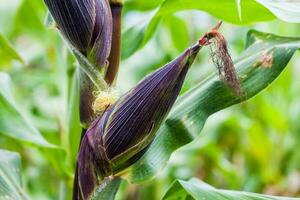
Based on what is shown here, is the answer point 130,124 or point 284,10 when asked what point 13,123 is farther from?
point 284,10

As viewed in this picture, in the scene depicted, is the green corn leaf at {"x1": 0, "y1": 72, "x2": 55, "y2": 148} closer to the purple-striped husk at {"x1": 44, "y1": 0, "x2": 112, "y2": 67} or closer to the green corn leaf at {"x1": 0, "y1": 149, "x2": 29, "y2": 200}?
the green corn leaf at {"x1": 0, "y1": 149, "x2": 29, "y2": 200}

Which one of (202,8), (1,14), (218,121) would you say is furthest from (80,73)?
(218,121)

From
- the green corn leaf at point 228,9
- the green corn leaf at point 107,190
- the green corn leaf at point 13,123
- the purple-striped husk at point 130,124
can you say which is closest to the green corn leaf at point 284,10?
the green corn leaf at point 228,9

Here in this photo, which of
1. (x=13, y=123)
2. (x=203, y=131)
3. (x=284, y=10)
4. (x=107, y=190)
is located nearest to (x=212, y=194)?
(x=107, y=190)

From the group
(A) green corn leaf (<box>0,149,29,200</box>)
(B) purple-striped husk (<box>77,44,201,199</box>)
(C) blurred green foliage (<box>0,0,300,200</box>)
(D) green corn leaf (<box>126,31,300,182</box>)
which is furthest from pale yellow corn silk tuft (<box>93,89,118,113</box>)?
(C) blurred green foliage (<box>0,0,300,200</box>)

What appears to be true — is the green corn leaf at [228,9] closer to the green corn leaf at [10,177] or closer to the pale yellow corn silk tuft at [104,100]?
the pale yellow corn silk tuft at [104,100]

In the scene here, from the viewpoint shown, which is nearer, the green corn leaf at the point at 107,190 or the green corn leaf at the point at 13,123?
the green corn leaf at the point at 107,190

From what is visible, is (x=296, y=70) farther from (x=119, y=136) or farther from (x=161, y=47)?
(x=119, y=136)

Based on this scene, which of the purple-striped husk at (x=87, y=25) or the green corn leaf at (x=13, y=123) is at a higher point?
the purple-striped husk at (x=87, y=25)
